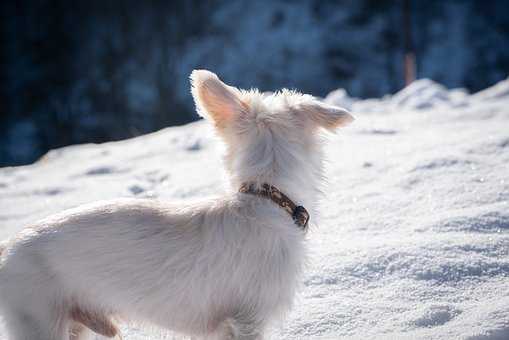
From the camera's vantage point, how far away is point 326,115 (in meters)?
2.11

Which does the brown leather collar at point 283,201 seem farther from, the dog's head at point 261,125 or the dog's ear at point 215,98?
the dog's ear at point 215,98

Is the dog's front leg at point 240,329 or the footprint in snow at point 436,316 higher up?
the dog's front leg at point 240,329

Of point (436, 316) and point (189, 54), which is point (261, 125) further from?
point (189, 54)

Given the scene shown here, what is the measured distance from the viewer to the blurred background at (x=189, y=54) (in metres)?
18.8

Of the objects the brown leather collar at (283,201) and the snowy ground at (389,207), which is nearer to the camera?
the brown leather collar at (283,201)

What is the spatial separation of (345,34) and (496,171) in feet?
56.7

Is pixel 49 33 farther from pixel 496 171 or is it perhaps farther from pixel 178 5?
pixel 496 171

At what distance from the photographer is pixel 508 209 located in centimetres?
312

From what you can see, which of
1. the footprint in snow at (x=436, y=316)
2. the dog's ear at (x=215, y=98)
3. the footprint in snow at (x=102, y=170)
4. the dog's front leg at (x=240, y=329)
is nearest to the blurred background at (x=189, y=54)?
the footprint in snow at (x=102, y=170)

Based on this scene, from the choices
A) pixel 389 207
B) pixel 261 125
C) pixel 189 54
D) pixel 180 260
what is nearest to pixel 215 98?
pixel 261 125

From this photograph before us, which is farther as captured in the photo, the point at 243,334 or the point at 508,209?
the point at 508,209

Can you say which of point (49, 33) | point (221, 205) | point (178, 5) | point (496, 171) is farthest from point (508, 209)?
point (49, 33)

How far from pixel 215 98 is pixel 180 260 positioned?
637 mm

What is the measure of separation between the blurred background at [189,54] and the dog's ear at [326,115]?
53.2 feet
